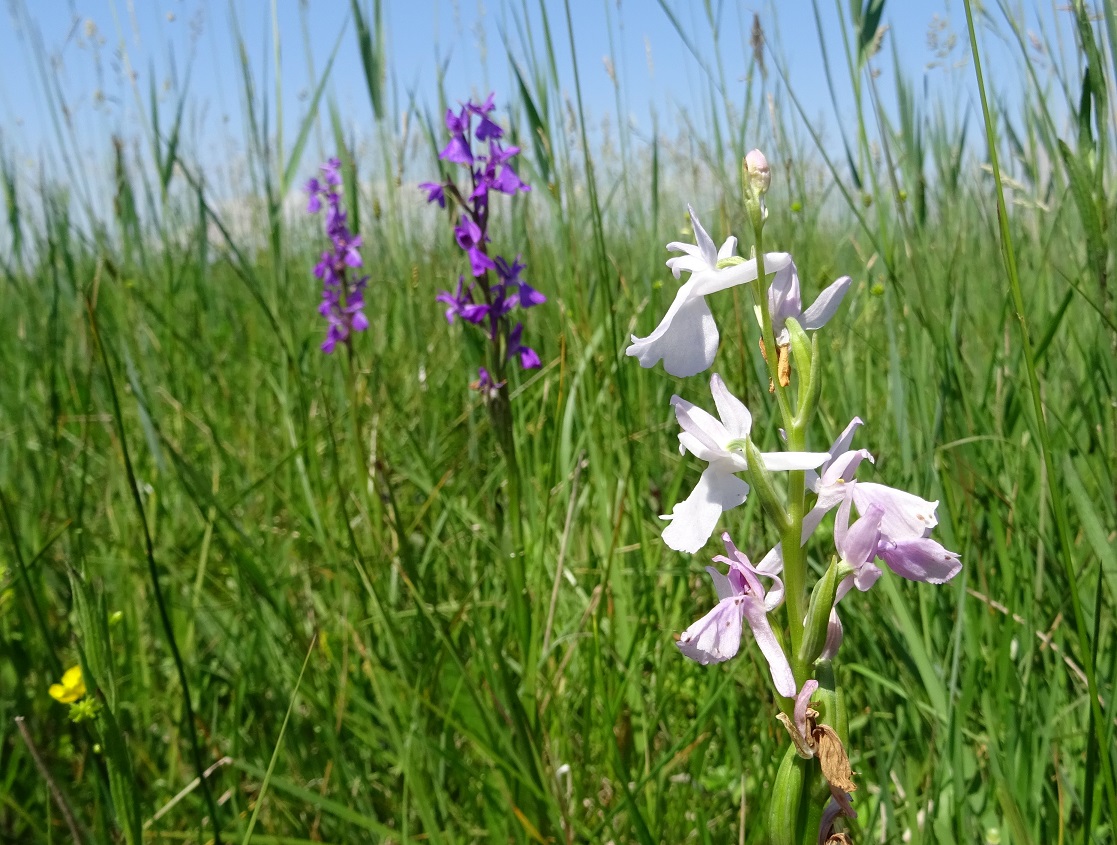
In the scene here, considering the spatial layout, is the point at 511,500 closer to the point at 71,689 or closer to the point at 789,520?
the point at 71,689

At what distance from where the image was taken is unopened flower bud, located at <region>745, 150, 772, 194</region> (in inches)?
24.5

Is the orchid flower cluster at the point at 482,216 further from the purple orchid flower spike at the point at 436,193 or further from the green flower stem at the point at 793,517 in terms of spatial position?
the green flower stem at the point at 793,517

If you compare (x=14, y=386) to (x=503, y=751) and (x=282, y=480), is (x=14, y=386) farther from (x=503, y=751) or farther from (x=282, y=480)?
(x=503, y=751)

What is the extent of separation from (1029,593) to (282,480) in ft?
5.46

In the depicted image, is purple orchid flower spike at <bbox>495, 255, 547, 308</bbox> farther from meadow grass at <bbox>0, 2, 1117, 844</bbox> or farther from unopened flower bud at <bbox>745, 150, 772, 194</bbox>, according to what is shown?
unopened flower bud at <bbox>745, 150, 772, 194</bbox>

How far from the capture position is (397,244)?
215 centimetres

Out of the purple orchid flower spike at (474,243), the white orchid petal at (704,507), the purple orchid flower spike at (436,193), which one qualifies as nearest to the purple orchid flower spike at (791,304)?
the white orchid petal at (704,507)

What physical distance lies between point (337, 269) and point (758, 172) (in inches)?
92.5

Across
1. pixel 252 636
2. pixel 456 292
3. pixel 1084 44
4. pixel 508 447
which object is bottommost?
pixel 252 636

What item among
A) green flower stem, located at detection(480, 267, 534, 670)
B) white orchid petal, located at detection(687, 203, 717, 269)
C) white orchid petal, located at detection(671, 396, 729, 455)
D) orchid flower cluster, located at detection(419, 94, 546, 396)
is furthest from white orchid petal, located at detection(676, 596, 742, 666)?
orchid flower cluster, located at detection(419, 94, 546, 396)

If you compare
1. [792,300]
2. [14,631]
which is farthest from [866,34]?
[14,631]

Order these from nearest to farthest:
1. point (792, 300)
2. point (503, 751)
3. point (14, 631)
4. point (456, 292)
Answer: point (792, 300) → point (503, 751) → point (14, 631) → point (456, 292)

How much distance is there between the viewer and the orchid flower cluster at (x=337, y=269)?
8.80 feet

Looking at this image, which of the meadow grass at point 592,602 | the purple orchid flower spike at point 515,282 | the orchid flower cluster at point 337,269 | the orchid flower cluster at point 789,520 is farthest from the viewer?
the orchid flower cluster at point 337,269
